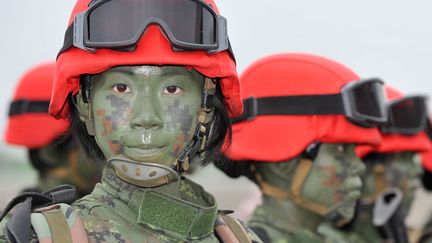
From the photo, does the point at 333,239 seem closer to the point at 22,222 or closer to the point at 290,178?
the point at 290,178

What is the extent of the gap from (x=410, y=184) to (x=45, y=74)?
3.19m

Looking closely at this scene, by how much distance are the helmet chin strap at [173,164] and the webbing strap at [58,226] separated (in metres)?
0.28

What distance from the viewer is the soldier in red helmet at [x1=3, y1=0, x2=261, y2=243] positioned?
10.3 feet

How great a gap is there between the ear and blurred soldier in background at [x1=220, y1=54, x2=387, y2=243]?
1.93 meters

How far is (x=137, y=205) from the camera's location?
327 centimetres

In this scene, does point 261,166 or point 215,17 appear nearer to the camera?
point 215,17

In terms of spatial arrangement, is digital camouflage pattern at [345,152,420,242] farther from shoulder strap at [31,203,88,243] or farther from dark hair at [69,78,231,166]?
shoulder strap at [31,203,88,243]

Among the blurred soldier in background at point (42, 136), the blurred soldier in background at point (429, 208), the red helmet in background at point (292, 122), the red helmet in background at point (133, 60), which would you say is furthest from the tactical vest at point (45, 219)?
the blurred soldier in background at point (429, 208)

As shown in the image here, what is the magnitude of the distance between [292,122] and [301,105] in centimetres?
11

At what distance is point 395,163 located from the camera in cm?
756

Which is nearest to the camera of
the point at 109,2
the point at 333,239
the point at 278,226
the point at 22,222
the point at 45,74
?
the point at 22,222

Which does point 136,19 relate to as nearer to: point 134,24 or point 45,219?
point 134,24

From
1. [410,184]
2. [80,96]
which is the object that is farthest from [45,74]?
[80,96]

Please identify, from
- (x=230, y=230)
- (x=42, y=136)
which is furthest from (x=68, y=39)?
(x=42, y=136)
